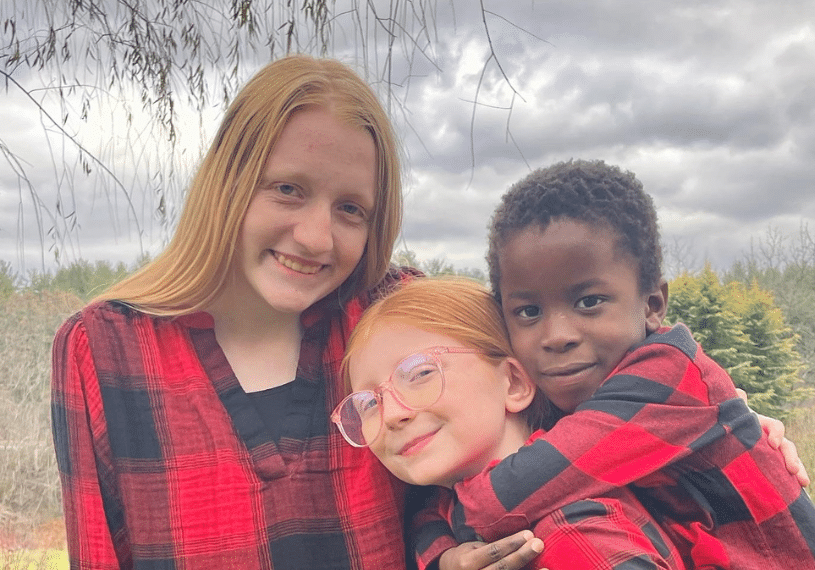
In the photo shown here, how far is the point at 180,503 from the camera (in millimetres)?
1529

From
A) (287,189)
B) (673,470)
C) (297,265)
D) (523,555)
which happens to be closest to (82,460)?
(297,265)

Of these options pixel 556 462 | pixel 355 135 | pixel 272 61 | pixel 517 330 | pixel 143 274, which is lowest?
pixel 556 462

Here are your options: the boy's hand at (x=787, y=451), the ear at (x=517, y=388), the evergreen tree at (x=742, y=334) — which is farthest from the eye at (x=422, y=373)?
the evergreen tree at (x=742, y=334)

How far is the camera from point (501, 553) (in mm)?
1279

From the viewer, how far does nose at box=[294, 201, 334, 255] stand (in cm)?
156

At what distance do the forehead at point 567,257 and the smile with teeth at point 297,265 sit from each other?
1.47 feet

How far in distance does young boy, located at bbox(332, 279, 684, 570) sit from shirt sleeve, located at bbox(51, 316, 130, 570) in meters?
0.50

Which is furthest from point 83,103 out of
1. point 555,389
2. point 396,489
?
point 555,389

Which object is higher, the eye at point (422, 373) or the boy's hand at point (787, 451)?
the eye at point (422, 373)

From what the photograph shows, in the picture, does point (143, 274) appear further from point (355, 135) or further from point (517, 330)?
point (517, 330)

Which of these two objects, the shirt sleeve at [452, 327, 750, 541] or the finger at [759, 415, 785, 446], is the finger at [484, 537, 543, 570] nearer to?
the shirt sleeve at [452, 327, 750, 541]

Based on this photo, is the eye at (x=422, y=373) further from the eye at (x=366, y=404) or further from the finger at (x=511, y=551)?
the finger at (x=511, y=551)

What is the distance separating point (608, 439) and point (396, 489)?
54 cm

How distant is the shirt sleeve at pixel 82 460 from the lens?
4.99 feet
